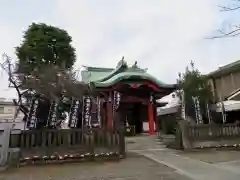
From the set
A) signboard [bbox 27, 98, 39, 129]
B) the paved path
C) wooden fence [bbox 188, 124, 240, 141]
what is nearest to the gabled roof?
wooden fence [bbox 188, 124, 240, 141]

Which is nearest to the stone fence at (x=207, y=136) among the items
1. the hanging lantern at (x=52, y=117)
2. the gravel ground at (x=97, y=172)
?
the gravel ground at (x=97, y=172)

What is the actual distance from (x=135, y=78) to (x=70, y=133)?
508 inches

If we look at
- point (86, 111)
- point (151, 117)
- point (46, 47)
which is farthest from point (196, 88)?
point (46, 47)

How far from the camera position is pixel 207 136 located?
15406 mm

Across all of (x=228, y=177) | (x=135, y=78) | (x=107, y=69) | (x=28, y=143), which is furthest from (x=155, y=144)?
(x=107, y=69)

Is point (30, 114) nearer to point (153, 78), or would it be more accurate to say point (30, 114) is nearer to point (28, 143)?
point (28, 143)

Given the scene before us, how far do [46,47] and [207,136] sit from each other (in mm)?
17889

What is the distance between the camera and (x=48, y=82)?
55.9ft

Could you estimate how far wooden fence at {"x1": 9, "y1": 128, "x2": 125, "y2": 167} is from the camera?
11.7 meters

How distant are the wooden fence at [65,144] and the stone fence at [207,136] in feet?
12.5

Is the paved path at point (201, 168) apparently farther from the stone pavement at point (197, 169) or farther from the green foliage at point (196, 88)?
the green foliage at point (196, 88)

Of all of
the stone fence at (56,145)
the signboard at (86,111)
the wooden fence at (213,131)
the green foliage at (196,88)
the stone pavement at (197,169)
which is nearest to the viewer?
the stone pavement at (197,169)

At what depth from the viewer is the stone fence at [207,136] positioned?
594 inches

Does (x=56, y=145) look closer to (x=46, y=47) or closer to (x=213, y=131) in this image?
(x=213, y=131)
